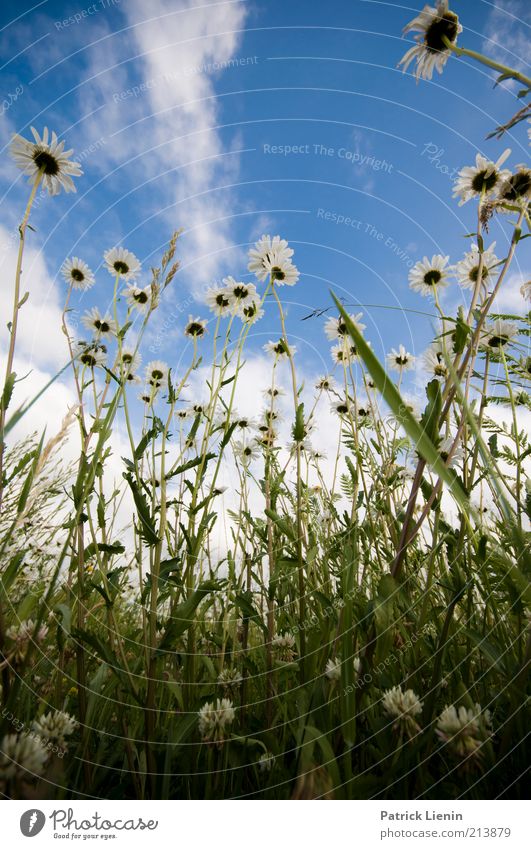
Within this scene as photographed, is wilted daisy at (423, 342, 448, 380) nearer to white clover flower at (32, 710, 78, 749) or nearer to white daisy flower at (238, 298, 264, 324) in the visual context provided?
white daisy flower at (238, 298, 264, 324)

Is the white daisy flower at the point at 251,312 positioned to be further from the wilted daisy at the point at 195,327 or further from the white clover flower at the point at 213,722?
the white clover flower at the point at 213,722

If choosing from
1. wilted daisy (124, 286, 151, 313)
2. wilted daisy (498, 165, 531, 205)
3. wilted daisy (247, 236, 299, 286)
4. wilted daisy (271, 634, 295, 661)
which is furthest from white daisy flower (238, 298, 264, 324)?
wilted daisy (271, 634, 295, 661)

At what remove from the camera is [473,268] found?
1.44 metres

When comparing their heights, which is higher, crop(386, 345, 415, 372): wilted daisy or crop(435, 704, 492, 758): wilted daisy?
crop(386, 345, 415, 372): wilted daisy

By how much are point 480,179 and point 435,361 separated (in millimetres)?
657

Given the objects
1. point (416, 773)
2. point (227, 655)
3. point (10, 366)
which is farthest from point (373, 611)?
point (10, 366)

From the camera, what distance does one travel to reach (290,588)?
147 cm

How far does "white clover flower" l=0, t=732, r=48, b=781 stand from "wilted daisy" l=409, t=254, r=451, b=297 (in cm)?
167

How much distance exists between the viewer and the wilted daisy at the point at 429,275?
1.62 m

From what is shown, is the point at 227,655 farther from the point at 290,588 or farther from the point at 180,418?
the point at 180,418

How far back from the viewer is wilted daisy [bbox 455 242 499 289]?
1.27 m

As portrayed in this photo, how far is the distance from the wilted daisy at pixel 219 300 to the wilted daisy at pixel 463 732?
1563mm

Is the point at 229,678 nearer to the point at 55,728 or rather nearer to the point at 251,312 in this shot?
the point at 55,728
